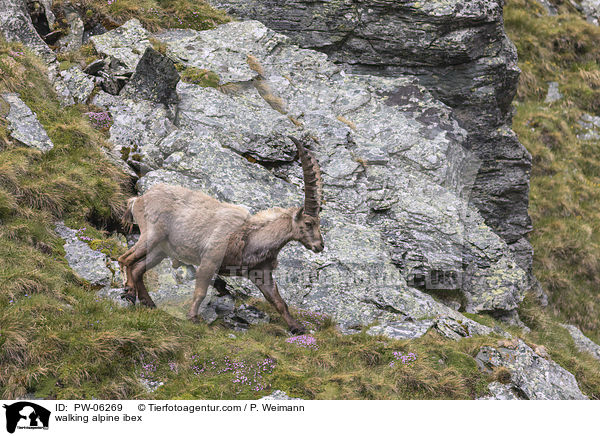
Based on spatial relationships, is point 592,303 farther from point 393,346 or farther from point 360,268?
point 393,346

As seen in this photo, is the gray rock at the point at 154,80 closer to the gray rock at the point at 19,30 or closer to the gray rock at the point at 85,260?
the gray rock at the point at 19,30

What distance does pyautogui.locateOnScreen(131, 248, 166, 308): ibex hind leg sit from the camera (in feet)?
32.9

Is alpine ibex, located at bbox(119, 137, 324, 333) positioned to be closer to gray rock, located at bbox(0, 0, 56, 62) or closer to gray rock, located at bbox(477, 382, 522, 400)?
gray rock, located at bbox(477, 382, 522, 400)

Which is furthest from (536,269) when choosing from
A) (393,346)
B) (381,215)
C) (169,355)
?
(169,355)

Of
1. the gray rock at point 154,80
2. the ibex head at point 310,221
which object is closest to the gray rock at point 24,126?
the gray rock at point 154,80

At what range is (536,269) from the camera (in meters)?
21.3

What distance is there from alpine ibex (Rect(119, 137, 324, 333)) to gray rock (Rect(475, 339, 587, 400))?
3.64 m

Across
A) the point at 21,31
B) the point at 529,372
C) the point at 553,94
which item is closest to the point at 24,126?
the point at 21,31

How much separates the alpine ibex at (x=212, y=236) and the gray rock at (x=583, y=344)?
432 inches

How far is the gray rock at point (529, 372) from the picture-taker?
964cm

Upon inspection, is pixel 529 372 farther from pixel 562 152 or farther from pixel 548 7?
pixel 548 7

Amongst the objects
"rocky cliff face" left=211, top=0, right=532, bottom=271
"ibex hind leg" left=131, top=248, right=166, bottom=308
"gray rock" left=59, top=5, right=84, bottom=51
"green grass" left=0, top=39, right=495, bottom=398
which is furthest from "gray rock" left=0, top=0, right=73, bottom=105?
"ibex hind leg" left=131, top=248, right=166, bottom=308

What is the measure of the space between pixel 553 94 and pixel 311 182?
75.2 ft
